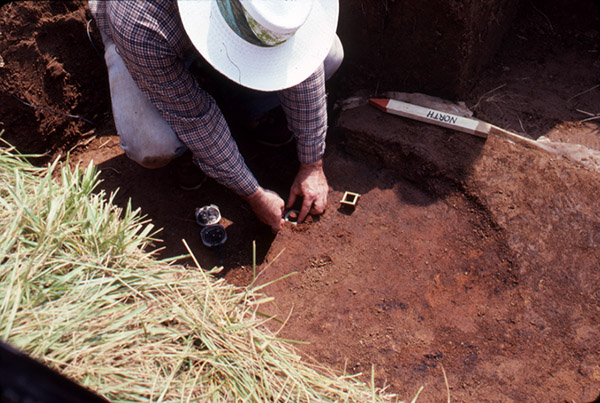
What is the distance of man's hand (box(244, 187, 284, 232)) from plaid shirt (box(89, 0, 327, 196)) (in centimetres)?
5

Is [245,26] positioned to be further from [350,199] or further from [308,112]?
[350,199]

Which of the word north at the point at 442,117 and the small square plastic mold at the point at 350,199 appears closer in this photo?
the small square plastic mold at the point at 350,199

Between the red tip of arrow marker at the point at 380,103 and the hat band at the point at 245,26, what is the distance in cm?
120

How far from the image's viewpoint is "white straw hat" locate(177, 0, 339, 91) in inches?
63.7

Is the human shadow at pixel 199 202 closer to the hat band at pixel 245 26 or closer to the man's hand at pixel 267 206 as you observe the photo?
the man's hand at pixel 267 206

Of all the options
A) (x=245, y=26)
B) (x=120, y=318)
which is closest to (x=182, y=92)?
(x=245, y=26)

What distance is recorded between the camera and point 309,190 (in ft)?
8.18

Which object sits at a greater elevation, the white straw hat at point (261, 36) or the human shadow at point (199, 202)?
the white straw hat at point (261, 36)

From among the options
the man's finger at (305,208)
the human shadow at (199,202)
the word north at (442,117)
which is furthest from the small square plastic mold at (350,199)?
the word north at (442,117)

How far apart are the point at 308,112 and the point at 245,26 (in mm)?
697

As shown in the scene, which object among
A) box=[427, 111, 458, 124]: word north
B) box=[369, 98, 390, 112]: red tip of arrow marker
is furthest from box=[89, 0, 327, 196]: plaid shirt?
box=[427, 111, 458, 124]: word north

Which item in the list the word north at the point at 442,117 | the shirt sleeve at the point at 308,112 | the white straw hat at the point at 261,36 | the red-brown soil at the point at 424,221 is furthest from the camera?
the word north at the point at 442,117

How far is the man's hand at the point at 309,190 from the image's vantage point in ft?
8.18

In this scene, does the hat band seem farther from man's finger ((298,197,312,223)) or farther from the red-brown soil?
the red-brown soil
